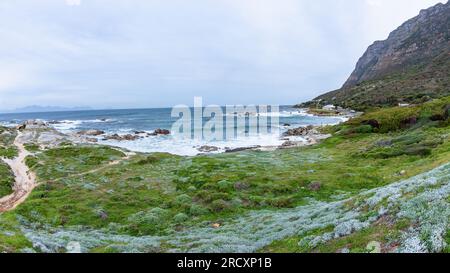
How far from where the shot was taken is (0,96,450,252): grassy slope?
3008cm

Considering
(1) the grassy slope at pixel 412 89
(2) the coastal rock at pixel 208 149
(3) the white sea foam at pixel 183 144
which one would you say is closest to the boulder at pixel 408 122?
(3) the white sea foam at pixel 183 144

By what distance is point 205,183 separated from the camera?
1615 inches

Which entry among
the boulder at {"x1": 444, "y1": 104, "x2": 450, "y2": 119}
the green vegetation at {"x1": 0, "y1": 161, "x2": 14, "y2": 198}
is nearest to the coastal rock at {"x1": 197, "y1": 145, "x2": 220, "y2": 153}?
the green vegetation at {"x1": 0, "y1": 161, "x2": 14, "y2": 198}

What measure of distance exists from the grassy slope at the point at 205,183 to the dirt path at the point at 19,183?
157cm

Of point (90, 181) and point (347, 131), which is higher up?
point (347, 131)

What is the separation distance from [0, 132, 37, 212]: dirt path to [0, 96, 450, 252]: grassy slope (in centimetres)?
157

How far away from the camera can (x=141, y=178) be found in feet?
154

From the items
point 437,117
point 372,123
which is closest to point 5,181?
point 372,123

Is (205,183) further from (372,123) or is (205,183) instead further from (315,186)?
(372,123)

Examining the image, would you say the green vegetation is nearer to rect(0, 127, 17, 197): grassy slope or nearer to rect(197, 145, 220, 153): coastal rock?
rect(0, 127, 17, 197): grassy slope

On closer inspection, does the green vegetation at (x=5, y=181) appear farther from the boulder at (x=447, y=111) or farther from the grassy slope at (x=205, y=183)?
the boulder at (x=447, y=111)

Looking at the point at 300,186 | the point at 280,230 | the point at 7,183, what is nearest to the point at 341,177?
the point at 300,186
